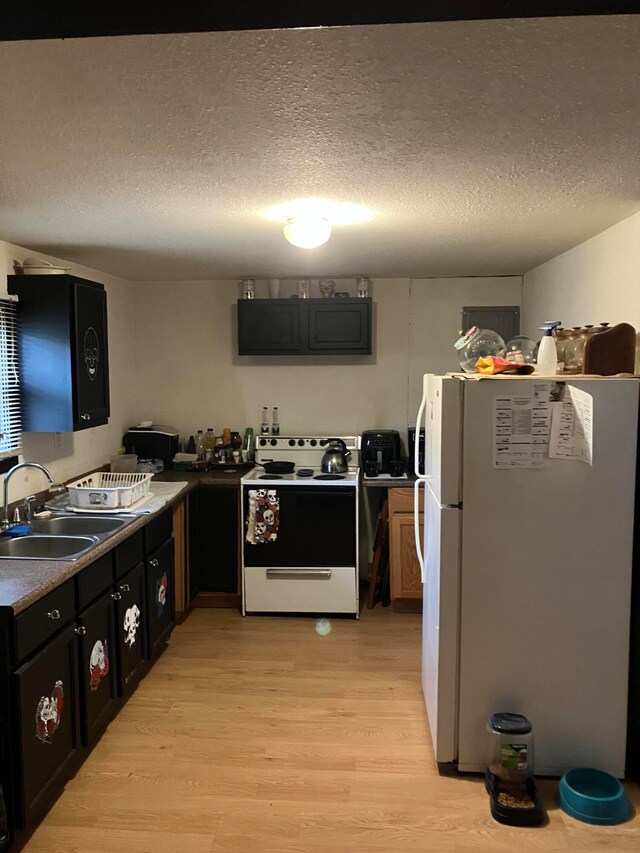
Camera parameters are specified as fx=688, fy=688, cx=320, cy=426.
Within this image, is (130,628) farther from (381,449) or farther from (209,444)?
(381,449)

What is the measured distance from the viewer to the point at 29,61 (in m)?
1.44

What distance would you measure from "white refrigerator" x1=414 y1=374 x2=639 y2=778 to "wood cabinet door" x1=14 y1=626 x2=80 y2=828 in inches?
57.0

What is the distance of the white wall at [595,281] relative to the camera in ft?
9.93

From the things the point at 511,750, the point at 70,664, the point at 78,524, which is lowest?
the point at 511,750

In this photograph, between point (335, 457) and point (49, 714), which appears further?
point (335, 457)

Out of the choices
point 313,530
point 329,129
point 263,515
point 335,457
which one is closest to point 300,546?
point 313,530

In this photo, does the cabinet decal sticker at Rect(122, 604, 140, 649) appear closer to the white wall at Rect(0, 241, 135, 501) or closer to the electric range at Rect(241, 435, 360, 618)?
the white wall at Rect(0, 241, 135, 501)

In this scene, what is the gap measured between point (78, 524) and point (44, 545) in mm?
318

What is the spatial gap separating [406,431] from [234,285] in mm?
1689

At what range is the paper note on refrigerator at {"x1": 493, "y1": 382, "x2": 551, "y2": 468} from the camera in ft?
8.68

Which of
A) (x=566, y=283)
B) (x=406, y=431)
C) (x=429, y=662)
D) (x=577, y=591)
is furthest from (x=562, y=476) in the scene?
(x=406, y=431)

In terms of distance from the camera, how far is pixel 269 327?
16.0 feet

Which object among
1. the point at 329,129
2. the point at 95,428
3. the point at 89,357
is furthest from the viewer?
the point at 95,428

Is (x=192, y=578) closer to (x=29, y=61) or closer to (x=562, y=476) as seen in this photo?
(x=562, y=476)
